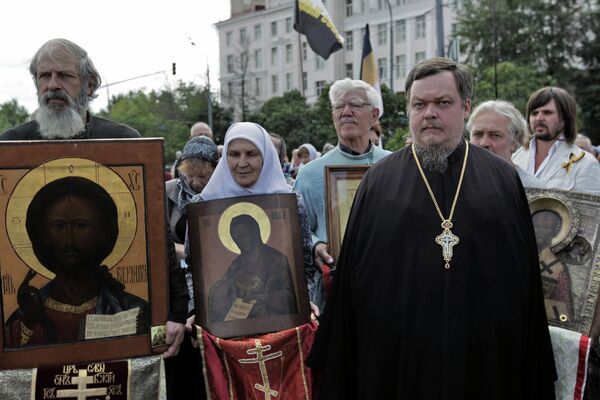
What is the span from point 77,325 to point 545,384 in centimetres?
225

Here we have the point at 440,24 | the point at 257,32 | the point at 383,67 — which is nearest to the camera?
the point at 440,24

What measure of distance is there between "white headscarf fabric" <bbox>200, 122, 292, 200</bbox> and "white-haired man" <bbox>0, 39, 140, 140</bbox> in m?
0.52

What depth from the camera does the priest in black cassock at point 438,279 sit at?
2.90 m

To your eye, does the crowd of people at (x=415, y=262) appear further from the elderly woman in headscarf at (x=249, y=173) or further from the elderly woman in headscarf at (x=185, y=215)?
the elderly woman in headscarf at (x=185, y=215)

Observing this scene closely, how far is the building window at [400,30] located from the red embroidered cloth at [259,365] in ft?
195

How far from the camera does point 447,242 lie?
295 cm

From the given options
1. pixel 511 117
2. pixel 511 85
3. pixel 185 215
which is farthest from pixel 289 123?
pixel 511 117

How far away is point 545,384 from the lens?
3029mm

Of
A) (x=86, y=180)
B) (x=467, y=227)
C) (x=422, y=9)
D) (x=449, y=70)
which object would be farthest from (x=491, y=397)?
(x=422, y=9)

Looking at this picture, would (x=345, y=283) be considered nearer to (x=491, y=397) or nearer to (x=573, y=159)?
(x=491, y=397)

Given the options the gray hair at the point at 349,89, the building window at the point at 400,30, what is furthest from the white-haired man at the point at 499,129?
the building window at the point at 400,30

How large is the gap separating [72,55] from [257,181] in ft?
3.89

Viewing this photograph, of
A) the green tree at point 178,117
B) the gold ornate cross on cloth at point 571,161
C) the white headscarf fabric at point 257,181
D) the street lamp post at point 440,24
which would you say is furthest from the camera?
the green tree at point 178,117

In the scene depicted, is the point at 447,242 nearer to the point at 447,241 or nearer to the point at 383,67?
the point at 447,241
